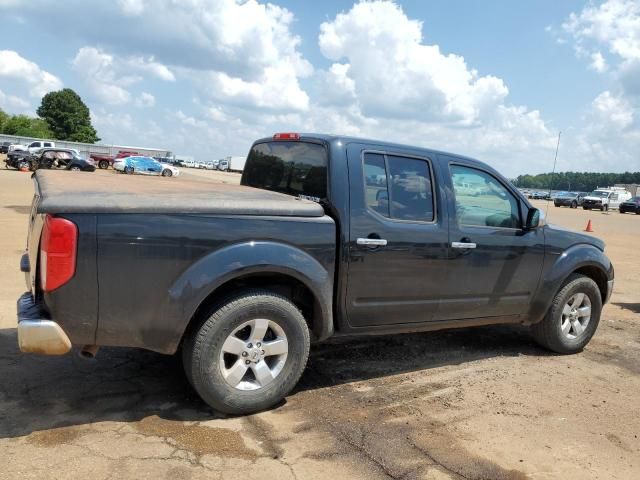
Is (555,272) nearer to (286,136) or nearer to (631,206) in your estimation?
(286,136)

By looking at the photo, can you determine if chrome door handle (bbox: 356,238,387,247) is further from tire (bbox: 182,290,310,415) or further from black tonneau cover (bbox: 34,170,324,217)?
tire (bbox: 182,290,310,415)

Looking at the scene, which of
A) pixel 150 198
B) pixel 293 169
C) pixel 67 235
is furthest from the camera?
pixel 293 169

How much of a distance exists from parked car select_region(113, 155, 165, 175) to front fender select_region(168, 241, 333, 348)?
46.9 m

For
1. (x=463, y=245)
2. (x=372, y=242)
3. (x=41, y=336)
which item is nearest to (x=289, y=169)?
(x=372, y=242)

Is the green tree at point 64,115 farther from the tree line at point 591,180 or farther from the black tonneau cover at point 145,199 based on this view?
the black tonneau cover at point 145,199

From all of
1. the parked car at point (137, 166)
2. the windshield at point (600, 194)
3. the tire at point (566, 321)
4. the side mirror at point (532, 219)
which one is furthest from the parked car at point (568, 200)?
the side mirror at point (532, 219)

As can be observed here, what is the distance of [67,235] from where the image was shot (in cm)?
305

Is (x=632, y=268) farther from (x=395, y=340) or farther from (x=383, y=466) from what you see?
(x=383, y=466)

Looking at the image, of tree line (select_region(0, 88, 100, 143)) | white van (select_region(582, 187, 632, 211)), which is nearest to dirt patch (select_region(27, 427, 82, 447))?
white van (select_region(582, 187, 632, 211))

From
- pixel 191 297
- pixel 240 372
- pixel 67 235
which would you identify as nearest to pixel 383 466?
pixel 240 372

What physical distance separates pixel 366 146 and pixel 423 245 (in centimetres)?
87

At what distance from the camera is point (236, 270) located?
348 cm

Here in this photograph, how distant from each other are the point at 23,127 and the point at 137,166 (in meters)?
58.1

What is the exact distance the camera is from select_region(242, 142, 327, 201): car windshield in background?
4203 mm
